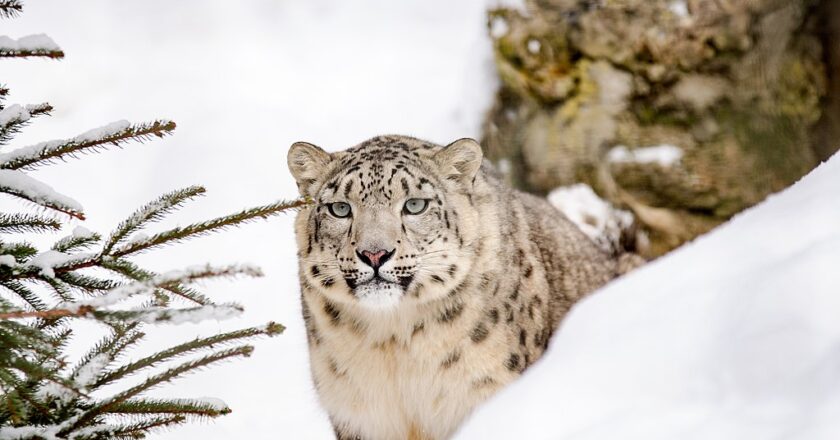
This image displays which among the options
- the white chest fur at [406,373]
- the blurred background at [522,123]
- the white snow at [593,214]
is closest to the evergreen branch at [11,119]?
the white chest fur at [406,373]

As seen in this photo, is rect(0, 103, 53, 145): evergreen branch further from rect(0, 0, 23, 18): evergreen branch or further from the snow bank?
the snow bank

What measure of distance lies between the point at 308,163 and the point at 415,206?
22.6 inches

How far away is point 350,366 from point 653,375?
90.2 inches

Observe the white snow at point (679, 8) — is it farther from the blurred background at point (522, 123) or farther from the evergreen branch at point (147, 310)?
the evergreen branch at point (147, 310)

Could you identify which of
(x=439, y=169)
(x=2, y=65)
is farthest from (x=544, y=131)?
(x=2, y=65)

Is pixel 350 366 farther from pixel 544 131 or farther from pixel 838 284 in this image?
pixel 544 131

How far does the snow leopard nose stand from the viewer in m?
3.57

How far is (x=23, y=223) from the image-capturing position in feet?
7.81

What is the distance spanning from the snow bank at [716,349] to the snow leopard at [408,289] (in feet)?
4.98

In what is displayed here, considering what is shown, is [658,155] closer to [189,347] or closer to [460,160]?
[460,160]

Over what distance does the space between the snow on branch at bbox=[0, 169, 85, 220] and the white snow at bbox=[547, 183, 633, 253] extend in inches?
199

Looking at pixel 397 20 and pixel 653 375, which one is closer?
pixel 653 375

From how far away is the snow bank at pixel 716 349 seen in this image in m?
1.63

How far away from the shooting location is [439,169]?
4.03 meters
